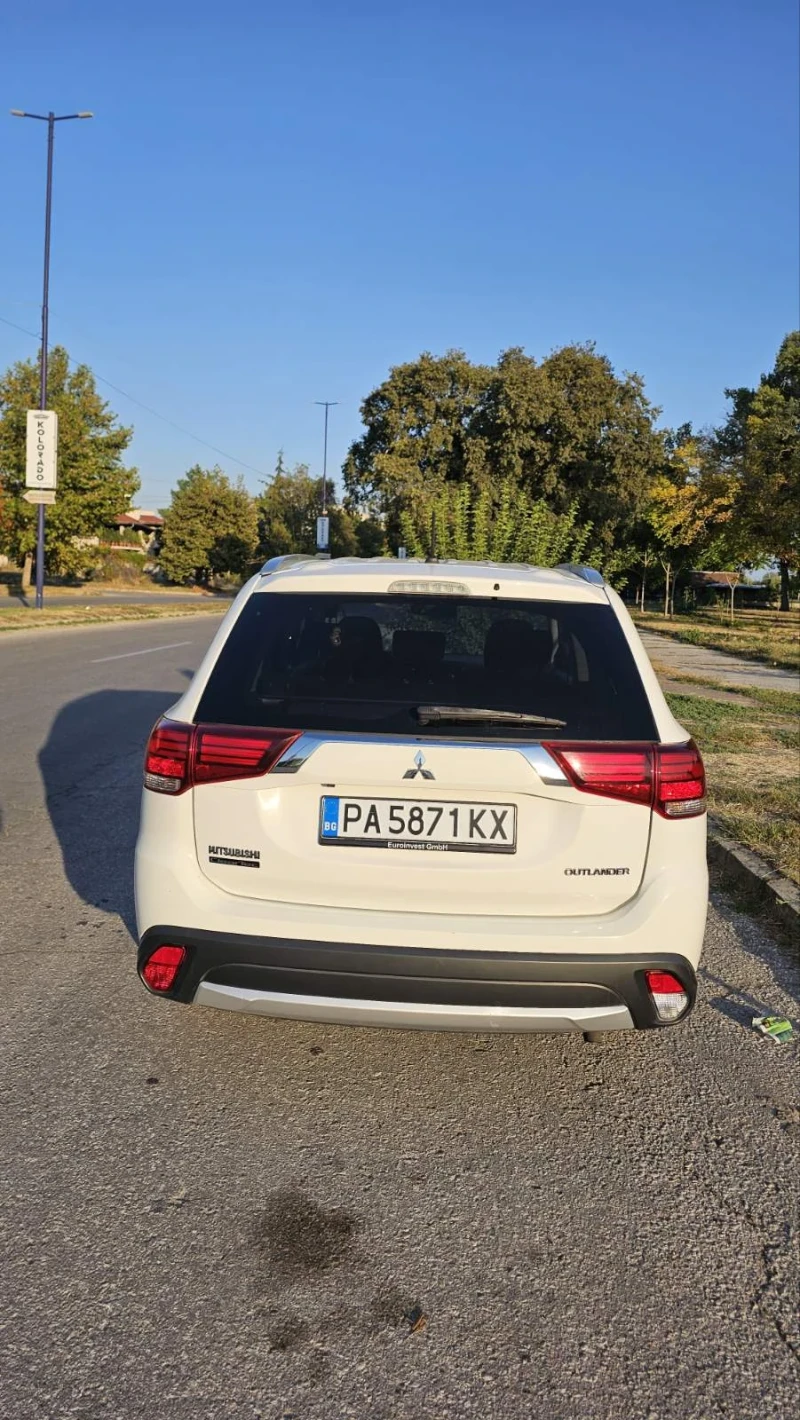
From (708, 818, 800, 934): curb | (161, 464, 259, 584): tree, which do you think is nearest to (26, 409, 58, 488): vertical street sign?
(708, 818, 800, 934): curb

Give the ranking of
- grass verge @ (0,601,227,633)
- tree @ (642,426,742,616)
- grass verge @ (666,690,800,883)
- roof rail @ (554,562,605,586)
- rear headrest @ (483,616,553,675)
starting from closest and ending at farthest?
rear headrest @ (483,616,553,675) < roof rail @ (554,562,605,586) < grass verge @ (666,690,800,883) < grass verge @ (0,601,227,633) < tree @ (642,426,742,616)

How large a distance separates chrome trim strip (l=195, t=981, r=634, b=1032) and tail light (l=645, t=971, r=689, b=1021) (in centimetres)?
10

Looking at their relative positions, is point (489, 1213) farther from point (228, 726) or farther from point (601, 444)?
point (601, 444)

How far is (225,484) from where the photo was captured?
6862 cm

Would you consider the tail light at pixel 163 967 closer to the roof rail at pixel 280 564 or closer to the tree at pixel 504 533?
the roof rail at pixel 280 564

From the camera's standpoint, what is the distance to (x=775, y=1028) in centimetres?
376

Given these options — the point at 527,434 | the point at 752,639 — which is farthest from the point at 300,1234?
the point at 527,434

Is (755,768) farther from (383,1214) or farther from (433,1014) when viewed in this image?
(383,1214)

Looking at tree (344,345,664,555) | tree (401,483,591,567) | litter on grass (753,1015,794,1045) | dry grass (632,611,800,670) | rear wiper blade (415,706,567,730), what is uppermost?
tree (344,345,664,555)

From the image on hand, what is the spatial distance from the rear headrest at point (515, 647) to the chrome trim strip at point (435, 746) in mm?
446

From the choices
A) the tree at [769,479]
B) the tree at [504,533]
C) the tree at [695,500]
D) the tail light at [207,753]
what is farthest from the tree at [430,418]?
the tail light at [207,753]

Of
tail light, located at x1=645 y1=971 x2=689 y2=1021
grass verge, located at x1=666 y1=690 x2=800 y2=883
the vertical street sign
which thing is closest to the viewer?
tail light, located at x1=645 y1=971 x2=689 y2=1021

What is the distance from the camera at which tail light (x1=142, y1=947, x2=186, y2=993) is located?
2967 millimetres

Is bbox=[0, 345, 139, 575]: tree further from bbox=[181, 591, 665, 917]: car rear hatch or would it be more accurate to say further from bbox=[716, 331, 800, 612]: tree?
bbox=[181, 591, 665, 917]: car rear hatch
